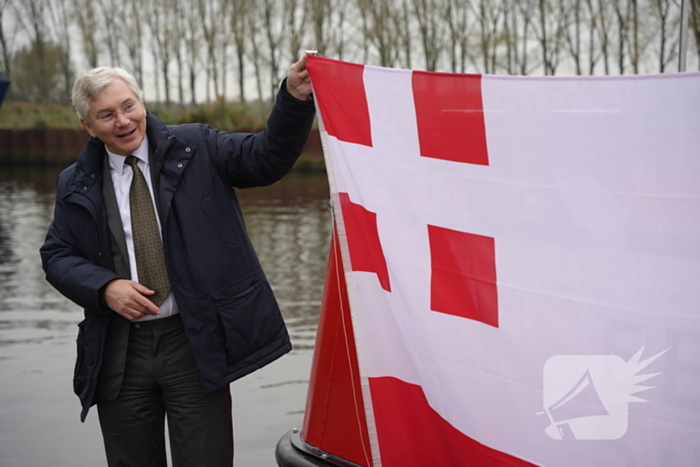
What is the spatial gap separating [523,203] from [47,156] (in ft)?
109

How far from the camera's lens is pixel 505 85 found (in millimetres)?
→ 2174

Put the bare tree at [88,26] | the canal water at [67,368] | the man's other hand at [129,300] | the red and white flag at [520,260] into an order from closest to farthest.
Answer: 1. the red and white flag at [520,260]
2. the man's other hand at [129,300]
3. the canal water at [67,368]
4. the bare tree at [88,26]

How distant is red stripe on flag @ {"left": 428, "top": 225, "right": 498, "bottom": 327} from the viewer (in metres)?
2.21

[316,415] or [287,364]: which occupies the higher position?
[316,415]

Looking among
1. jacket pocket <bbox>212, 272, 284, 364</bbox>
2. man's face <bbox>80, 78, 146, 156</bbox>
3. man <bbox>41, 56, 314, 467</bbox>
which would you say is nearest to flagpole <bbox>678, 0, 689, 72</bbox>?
man <bbox>41, 56, 314, 467</bbox>

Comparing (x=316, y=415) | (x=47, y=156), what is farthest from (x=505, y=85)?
(x=47, y=156)

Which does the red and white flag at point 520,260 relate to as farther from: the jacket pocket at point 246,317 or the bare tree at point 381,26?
the bare tree at point 381,26

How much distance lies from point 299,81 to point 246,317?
793 millimetres

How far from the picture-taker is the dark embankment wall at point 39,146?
32219mm

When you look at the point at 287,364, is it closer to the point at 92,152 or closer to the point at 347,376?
the point at 347,376

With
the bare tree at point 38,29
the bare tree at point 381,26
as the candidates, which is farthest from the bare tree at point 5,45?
the bare tree at point 381,26

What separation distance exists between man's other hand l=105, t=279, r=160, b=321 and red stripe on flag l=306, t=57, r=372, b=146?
78 cm

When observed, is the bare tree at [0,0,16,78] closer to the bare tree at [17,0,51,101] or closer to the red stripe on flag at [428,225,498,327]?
the bare tree at [17,0,51,101]

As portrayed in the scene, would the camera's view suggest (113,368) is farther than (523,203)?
Yes
